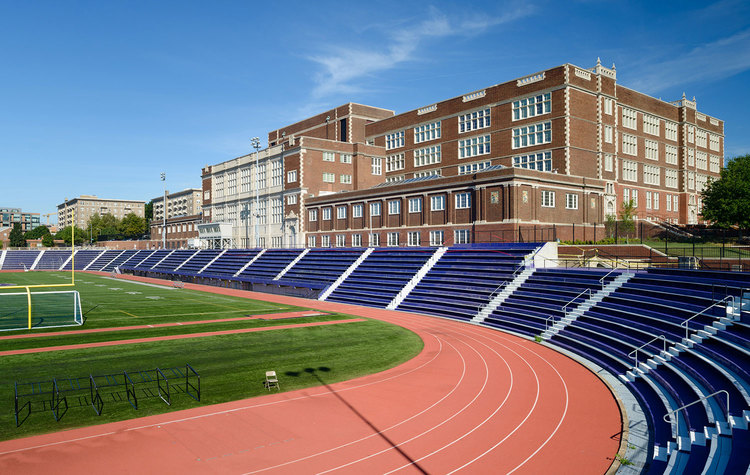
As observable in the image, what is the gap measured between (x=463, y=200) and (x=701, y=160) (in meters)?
46.0

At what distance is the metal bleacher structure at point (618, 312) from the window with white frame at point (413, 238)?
17.6ft

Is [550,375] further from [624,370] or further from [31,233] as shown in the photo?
[31,233]

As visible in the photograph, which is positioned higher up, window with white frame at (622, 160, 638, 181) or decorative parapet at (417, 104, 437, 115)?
decorative parapet at (417, 104, 437, 115)

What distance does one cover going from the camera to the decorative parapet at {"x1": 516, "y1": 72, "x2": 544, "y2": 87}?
53625mm

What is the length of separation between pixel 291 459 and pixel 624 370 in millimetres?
13244

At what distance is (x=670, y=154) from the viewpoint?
6588 centimetres

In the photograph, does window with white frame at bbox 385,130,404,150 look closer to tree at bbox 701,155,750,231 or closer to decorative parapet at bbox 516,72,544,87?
decorative parapet at bbox 516,72,544,87

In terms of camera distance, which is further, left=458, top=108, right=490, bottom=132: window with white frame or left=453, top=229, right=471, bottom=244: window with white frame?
left=458, top=108, right=490, bottom=132: window with white frame

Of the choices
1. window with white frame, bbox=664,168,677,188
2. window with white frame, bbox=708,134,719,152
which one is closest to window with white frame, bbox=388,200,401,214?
window with white frame, bbox=664,168,677,188

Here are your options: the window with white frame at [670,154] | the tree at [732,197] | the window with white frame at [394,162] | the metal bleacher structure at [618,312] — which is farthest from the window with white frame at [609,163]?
the window with white frame at [394,162]

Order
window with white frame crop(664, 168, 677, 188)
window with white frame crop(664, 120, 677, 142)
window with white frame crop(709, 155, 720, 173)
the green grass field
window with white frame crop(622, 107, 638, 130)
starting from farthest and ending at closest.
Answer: window with white frame crop(709, 155, 720, 173)
window with white frame crop(664, 120, 677, 142)
window with white frame crop(664, 168, 677, 188)
window with white frame crop(622, 107, 638, 130)
the green grass field

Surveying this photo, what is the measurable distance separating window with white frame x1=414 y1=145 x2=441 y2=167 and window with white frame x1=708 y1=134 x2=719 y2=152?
43.7m

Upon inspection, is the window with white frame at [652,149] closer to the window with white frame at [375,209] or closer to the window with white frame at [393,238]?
the window with white frame at [393,238]

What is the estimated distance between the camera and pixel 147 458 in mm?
10852
